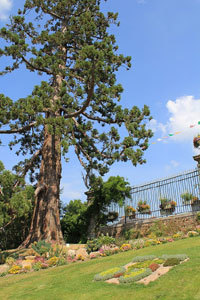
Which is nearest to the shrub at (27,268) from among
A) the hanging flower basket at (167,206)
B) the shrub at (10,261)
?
the shrub at (10,261)

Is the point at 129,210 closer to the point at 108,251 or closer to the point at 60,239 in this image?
the point at 60,239

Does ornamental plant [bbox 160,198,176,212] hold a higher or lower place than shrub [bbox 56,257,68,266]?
higher

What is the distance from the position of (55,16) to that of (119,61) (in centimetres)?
623

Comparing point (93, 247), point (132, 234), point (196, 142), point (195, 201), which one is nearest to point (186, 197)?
point (195, 201)

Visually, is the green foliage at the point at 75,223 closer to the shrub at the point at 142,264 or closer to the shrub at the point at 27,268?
the shrub at the point at 27,268

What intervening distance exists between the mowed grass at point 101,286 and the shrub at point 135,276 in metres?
0.23

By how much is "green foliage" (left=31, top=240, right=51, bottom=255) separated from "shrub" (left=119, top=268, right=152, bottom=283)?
7204 millimetres

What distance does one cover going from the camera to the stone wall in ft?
45.2

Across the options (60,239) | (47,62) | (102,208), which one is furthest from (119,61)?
(60,239)

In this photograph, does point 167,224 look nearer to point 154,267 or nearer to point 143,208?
point 143,208

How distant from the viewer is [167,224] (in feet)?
47.9

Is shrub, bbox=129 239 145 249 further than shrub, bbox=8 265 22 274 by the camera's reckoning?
Yes

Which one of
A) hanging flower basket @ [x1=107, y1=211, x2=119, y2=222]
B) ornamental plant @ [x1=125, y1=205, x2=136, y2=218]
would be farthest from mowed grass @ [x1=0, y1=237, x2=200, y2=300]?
hanging flower basket @ [x1=107, y1=211, x2=119, y2=222]

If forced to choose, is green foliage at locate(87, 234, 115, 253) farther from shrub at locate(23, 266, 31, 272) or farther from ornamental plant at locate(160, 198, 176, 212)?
ornamental plant at locate(160, 198, 176, 212)
